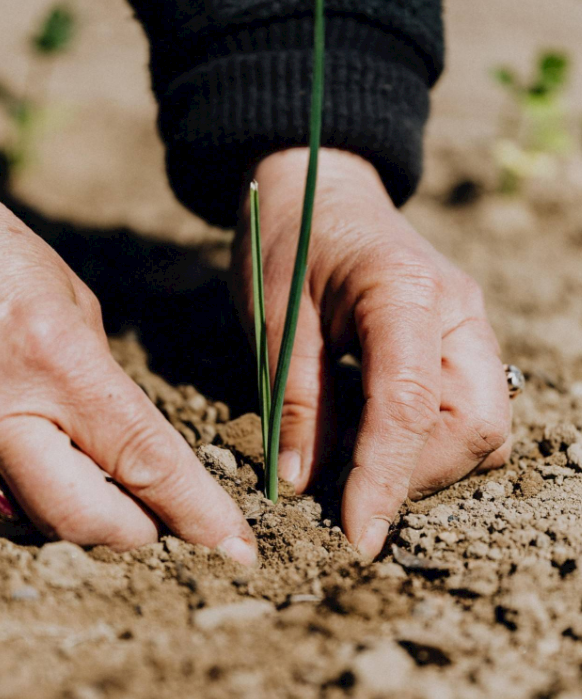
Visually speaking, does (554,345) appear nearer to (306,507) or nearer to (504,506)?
(504,506)

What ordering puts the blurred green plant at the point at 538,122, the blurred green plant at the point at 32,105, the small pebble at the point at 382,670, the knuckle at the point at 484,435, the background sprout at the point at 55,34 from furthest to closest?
the background sprout at the point at 55,34
the blurred green plant at the point at 32,105
the blurred green plant at the point at 538,122
the knuckle at the point at 484,435
the small pebble at the point at 382,670

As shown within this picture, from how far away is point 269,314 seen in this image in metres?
1.38

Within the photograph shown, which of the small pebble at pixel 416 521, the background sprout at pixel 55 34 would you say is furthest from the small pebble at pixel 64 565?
the background sprout at pixel 55 34

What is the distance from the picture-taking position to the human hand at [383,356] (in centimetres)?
112

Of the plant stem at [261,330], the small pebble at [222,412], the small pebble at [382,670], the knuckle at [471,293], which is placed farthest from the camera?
the small pebble at [222,412]

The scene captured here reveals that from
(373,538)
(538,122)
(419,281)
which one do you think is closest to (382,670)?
(373,538)

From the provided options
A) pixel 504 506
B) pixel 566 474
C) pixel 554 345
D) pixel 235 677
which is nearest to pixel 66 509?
pixel 235 677

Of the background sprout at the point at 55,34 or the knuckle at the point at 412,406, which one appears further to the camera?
the background sprout at the point at 55,34

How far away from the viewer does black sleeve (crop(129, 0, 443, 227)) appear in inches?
62.9

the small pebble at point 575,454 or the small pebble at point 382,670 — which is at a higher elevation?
the small pebble at point 382,670

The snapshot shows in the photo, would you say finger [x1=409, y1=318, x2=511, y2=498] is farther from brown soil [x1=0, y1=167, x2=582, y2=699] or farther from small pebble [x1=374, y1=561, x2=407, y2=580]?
small pebble [x1=374, y1=561, x2=407, y2=580]

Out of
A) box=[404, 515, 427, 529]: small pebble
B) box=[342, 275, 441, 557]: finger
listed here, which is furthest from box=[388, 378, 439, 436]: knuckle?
box=[404, 515, 427, 529]: small pebble

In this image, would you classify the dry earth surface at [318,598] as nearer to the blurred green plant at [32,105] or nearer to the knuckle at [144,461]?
the knuckle at [144,461]

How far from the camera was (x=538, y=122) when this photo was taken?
9.92 ft
